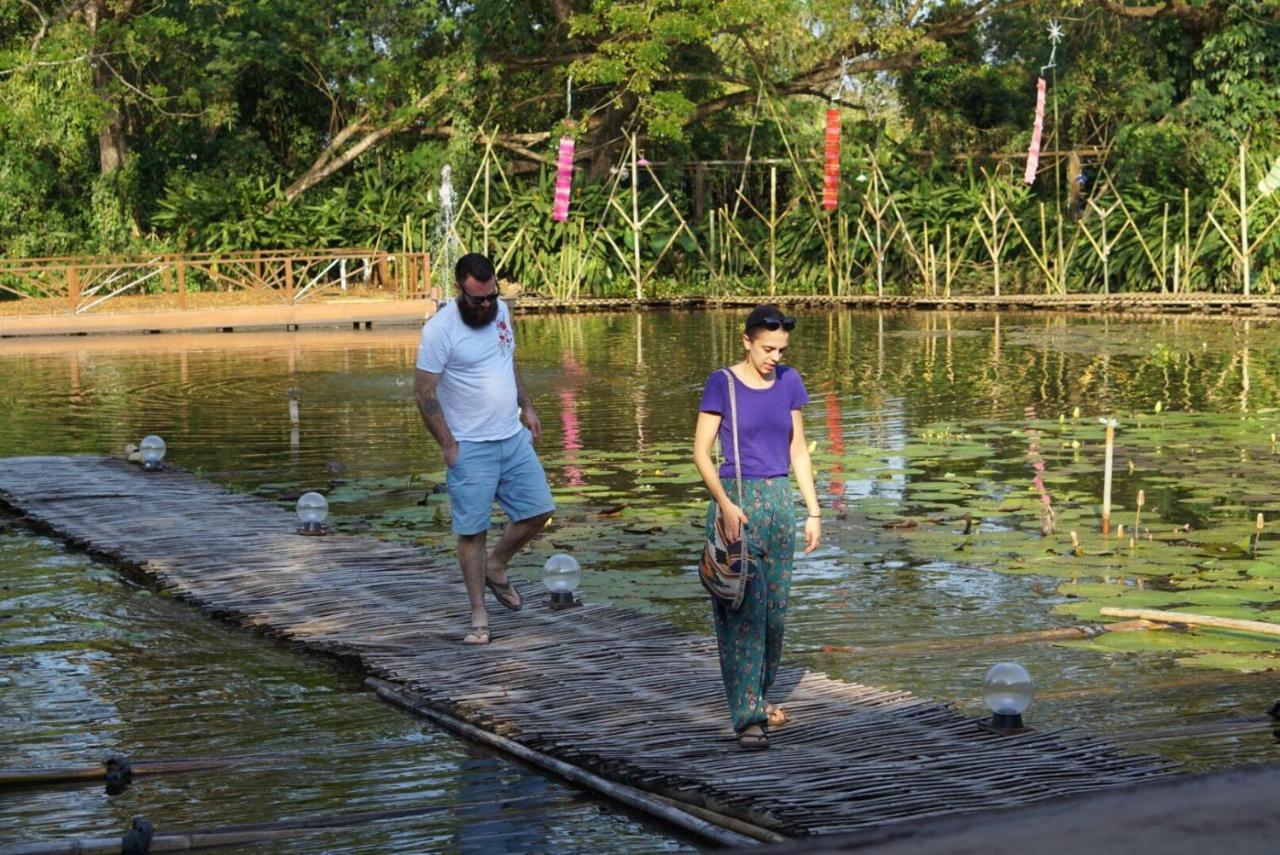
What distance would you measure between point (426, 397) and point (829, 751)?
2.25 metres

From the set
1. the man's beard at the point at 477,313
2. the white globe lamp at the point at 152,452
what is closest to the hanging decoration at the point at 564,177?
the white globe lamp at the point at 152,452

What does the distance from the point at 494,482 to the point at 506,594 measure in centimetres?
63

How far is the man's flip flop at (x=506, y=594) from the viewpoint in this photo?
748 cm

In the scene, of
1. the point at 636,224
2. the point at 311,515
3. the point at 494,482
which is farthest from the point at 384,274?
the point at 494,482

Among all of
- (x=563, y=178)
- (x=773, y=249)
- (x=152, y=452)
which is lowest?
(x=152, y=452)

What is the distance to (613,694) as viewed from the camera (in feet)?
20.5

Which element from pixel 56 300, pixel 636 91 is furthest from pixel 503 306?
pixel 636 91

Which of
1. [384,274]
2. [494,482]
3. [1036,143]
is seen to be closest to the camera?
[494,482]

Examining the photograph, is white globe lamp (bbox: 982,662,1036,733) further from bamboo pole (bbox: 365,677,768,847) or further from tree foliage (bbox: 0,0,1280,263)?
tree foliage (bbox: 0,0,1280,263)

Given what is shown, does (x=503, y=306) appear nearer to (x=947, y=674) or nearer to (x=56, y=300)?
(x=947, y=674)

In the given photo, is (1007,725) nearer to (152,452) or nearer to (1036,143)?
(152,452)

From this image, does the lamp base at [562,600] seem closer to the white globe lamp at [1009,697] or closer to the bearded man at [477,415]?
the bearded man at [477,415]

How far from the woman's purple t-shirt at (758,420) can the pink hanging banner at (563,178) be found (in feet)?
82.4

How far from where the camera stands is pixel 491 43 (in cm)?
3338
